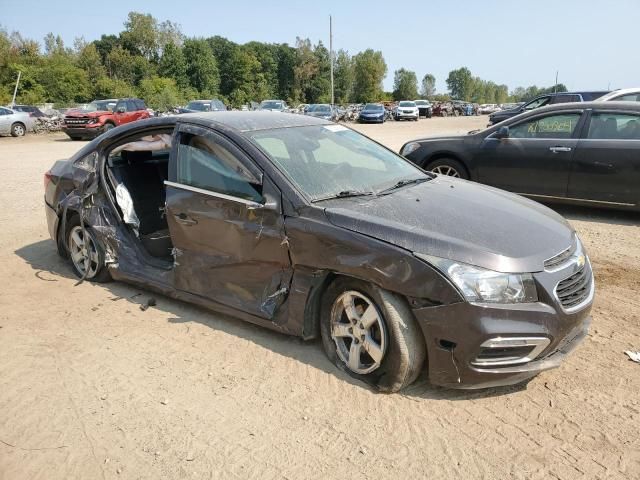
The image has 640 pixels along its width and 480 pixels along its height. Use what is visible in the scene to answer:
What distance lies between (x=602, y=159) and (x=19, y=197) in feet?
31.3

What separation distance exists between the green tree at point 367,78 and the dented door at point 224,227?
91.9 m

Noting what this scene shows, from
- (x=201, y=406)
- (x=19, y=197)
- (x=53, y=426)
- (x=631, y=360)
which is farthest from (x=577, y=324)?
(x=19, y=197)

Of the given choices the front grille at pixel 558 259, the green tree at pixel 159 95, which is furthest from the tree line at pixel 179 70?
the front grille at pixel 558 259

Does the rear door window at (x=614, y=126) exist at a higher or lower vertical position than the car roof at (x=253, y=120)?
lower

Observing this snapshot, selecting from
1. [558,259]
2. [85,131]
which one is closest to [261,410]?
[558,259]

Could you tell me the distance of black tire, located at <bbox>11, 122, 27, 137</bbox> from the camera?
26219 millimetres

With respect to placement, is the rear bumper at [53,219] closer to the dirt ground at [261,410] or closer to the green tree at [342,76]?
the dirt ground at [261,410]

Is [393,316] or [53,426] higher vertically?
[393,316]

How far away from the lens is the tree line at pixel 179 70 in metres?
50.5

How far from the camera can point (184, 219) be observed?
424 cm

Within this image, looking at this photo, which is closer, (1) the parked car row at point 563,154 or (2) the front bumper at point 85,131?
(1) the parked car row at point 563,154

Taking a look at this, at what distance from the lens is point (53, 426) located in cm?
309

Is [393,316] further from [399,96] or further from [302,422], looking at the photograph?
[399,96]

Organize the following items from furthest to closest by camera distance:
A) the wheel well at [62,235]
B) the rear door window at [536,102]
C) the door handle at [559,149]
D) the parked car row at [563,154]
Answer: the rear door window at [536,102], the door handle at [559,149], the parked car row at [563,154], the wheel well at [62,235]
